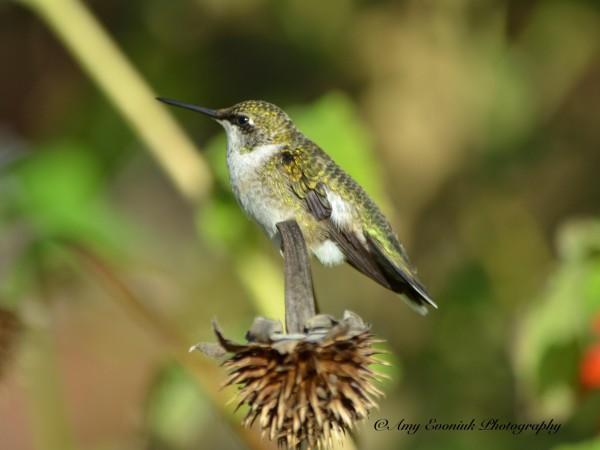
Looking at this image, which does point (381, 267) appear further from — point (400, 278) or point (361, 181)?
point (361, 181)

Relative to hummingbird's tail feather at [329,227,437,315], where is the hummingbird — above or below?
above

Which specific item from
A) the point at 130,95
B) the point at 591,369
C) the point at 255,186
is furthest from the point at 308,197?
the point at 591,369

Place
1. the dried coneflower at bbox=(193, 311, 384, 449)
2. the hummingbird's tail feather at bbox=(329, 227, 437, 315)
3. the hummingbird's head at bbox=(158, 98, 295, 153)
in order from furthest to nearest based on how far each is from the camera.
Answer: the hummingbird's head at bbox=(158, 98, 295, 153), the hummingbird's tail feather at bbox=(329, 227, 437, 315), the dried coneflower at bbox=(193, 311, 384, 449)

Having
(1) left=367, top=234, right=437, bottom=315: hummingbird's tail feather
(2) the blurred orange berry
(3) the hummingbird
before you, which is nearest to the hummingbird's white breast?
(3) the hummingbird

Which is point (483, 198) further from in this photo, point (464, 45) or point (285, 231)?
point (285, 231)

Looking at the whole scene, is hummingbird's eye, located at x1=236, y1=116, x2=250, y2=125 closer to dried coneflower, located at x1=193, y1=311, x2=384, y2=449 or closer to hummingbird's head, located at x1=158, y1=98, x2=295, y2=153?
hummingbird's head, located at x1=158, y1=98, x2=295, y2=153

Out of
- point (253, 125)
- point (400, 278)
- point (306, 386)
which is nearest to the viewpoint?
point (306, 386)
